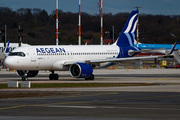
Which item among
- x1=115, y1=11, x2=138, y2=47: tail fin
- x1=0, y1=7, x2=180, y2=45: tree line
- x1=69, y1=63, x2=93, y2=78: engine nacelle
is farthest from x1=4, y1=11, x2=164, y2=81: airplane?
x1=0, y1=7, x2=180, y2=45: tree line

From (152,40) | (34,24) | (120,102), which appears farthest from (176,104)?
(34,24)

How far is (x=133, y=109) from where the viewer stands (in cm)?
1959

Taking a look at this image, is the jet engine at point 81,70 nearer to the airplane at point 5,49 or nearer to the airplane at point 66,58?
the airplane at point 66,58

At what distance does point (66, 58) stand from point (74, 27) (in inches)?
4843

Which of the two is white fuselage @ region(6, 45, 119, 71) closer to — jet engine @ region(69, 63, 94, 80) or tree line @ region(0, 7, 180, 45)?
jet engine @ region(69, 63, 94, 80)

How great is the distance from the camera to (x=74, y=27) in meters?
170

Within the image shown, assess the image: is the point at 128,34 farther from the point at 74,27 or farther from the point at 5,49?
the point at 74,27

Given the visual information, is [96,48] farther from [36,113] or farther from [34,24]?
[34,24]

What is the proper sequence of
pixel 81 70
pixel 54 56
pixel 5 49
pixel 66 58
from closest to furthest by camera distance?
1. pixel 81 70
2. pixel 54 56
3. pixel 66 58
4. pixel 5 49

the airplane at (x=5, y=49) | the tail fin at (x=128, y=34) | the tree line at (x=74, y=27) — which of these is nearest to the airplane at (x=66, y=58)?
the tail fin at (x=128, y=34)

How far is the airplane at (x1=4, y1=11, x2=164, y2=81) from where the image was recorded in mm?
45000

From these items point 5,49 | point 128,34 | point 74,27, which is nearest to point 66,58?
point 128,34

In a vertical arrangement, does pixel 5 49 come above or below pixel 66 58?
above

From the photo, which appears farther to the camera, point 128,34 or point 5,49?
point 5,49
